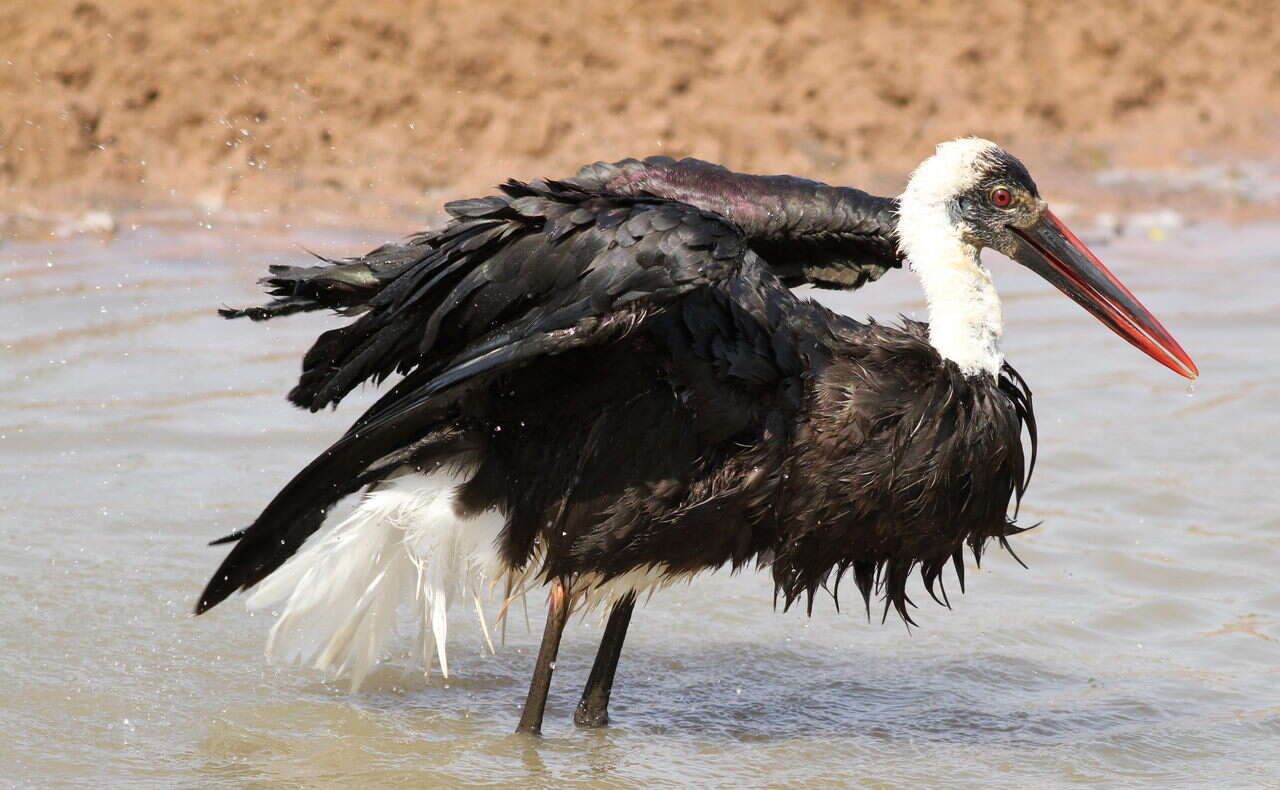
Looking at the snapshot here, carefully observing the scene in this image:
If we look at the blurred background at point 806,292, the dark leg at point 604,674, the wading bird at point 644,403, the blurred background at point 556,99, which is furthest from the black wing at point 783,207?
the blurred background at point 556,99

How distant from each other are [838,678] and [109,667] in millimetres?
2102

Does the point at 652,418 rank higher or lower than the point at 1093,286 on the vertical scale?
lower

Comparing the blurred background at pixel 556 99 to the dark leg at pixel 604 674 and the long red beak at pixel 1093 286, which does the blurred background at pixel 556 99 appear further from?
the long red beak at pixel 1093 286

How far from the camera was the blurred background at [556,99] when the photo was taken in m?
10.4

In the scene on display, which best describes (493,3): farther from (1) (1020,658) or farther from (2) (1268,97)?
(1) (1020,658)

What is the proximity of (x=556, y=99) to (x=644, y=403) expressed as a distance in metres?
6.78

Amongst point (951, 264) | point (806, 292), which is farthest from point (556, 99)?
point (951, 264)

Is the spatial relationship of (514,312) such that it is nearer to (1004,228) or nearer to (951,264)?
(951,264)

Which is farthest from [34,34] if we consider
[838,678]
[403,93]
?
[838,678]

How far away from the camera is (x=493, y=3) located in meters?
11.2

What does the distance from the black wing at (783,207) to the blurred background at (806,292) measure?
120 centimetres

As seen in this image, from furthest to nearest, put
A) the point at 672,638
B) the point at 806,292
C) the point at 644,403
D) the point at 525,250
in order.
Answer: the point at 806,292 → the point at 672,638 → the point at 644,403 → the point at 525,250

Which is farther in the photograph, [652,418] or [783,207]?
[783,207]

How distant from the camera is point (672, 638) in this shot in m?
5.79
